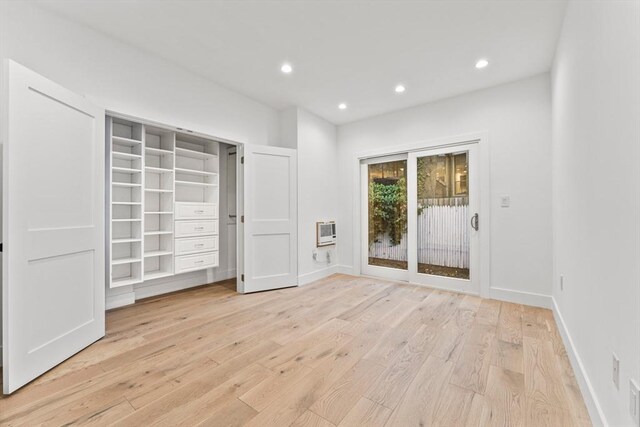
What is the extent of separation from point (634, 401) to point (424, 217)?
126 inches

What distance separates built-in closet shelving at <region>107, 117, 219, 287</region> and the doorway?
256 centimetres

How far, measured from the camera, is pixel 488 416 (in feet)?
4.66

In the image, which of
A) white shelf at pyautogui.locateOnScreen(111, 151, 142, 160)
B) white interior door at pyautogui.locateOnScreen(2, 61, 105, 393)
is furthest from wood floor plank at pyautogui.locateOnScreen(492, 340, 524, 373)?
white shelf at pyautogui.locateOnScreen(111, 151, 142, 160)

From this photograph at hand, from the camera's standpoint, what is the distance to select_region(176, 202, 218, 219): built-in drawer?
11.6ft

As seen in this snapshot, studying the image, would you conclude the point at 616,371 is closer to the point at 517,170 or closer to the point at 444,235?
the point at 517,170

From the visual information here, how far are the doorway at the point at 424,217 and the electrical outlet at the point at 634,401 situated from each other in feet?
8.92

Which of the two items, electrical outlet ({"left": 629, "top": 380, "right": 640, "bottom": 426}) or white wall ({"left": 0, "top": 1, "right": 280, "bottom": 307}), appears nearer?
electrical outlet ({"left": 629, "top": 380, "right": 640, "bottom": 426})

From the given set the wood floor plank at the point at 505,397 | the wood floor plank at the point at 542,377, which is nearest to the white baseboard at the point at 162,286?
the wood floor plank at the point at 505,397

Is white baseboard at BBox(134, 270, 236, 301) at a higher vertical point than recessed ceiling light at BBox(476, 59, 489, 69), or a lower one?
lower

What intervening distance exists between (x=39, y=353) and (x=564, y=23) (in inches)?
183

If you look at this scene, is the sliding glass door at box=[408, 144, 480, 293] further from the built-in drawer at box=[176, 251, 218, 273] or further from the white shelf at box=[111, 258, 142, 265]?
the white shelf at box=[111, 258, 142, 265]

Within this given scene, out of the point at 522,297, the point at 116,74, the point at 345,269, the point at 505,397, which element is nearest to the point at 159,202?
the point at 116,74

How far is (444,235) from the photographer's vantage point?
152 inches

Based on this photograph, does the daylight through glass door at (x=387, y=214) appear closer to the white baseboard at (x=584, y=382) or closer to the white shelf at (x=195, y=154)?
the white baseboard at (x=584, y=382)
